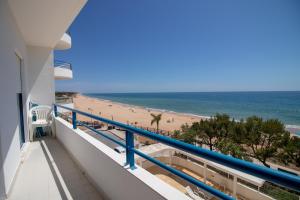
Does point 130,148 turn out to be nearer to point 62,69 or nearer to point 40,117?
point 40,117

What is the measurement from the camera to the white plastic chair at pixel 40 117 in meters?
4.72

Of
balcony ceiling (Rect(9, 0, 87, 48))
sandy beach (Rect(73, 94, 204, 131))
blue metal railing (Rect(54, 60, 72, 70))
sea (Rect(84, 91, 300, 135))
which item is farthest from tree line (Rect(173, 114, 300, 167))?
sea (Rect(84, 91, 300, 135))

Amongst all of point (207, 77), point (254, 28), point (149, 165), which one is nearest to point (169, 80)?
point (207, 77)

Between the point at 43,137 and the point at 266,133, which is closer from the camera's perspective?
the point at 43,137

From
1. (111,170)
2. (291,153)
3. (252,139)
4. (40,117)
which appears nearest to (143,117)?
(252,139)

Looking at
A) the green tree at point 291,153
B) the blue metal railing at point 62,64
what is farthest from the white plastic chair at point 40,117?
the green tree at point 291,153

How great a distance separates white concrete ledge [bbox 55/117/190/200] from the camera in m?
1.26

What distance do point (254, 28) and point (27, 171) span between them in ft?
193

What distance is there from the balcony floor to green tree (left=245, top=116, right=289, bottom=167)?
1306 cm

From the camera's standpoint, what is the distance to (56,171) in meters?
2.74

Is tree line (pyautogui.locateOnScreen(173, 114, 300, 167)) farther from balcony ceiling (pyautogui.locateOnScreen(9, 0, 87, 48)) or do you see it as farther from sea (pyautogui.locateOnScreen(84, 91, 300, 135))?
sea (pyautogui.locateOnScreen(84, 91, 300, 135))

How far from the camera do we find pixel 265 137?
1252cm

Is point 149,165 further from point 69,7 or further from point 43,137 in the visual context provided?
point 69,7

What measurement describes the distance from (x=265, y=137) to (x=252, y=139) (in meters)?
0.96
